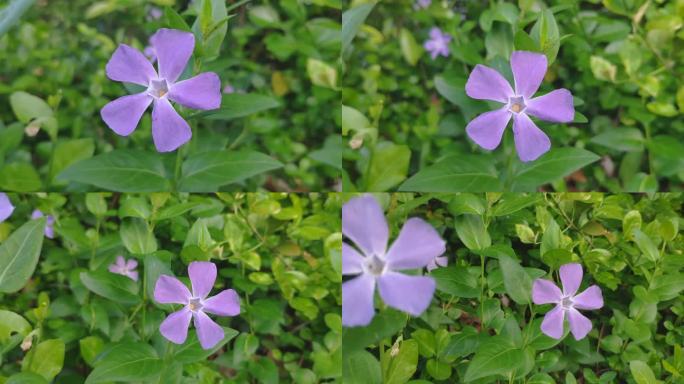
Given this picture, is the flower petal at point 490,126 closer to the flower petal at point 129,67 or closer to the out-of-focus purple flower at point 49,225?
the flower petal at point 129,67

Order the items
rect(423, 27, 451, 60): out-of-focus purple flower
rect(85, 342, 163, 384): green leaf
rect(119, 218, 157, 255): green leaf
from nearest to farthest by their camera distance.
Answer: rect(85, 342, 163, 384): green leaf < rect(119, 218, 157, 255): green leaf < rect(423, 27, 451, 60): out-of-focus purple flower

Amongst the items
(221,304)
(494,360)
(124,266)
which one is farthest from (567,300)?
(124,266)

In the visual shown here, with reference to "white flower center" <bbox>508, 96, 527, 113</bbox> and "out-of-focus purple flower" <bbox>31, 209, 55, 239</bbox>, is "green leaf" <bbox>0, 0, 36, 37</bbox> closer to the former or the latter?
"out-of-focus purple flower" <bbox>31, 209, 55, 239</bbox>

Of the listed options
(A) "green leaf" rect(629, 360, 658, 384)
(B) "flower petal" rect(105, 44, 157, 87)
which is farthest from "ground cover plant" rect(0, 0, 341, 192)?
(A) "green leaf" rect(629, 360, 658, 384)

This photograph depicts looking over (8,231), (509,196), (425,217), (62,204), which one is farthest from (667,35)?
(8,231)

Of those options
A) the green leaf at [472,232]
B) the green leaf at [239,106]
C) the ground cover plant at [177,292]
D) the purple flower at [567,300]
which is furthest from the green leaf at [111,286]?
the purple flower at [567,300]
